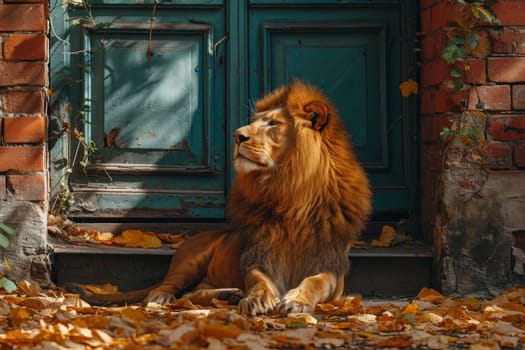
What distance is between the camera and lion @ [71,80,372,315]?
187 inches

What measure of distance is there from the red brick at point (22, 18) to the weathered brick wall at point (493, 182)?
217 centimetres

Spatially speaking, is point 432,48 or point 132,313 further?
point 432,48

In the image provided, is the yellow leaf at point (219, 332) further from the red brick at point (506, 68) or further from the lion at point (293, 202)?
the red brick at point (506, 68)

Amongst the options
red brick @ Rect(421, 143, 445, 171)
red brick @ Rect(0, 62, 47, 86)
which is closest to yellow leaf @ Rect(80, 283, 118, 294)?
red brick @ Rect(0, 62, 47, 86)

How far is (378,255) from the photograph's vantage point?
5.21 metres

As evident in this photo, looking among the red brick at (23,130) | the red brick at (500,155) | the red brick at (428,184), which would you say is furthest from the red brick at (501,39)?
the red brick at (23,130)

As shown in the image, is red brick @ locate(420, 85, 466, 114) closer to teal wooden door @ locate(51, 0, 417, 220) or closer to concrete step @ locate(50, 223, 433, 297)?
teal wooden door @ locate(51, 0, 417, 220)

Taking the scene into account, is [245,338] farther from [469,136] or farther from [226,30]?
[226,30]

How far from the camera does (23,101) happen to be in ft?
16.9

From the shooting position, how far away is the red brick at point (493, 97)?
5098 mm

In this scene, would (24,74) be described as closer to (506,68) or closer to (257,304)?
(257,304)

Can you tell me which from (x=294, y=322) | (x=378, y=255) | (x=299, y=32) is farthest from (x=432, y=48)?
(x=294, y=322)

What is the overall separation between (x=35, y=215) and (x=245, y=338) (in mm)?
1902

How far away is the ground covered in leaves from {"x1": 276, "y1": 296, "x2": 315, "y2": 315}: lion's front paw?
0.17 feet
